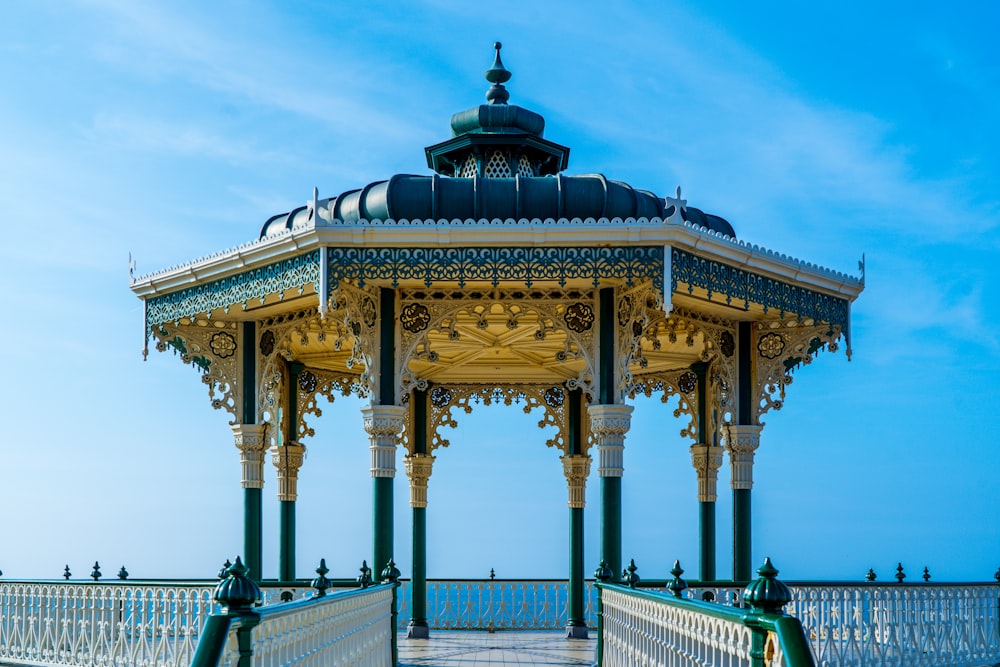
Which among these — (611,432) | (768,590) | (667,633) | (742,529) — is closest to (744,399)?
(742,529)

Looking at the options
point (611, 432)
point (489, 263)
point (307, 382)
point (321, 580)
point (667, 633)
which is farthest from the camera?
point (307, 382)

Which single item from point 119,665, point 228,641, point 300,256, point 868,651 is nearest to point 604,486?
point 868,651

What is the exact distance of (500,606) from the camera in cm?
1695

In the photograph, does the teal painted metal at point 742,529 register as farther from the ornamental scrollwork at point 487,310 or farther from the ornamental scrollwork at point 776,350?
the ornamental scrollwork at point 487,310

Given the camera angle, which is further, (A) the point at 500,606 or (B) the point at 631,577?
(A) the point at 500,606

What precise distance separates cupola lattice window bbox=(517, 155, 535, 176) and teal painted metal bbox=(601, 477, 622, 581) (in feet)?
13.8

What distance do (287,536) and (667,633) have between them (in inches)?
369

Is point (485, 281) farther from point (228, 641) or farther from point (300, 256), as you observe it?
point (228, 641)

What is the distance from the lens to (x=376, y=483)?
40.5ft

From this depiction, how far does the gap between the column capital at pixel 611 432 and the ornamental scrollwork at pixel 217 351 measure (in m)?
4.53

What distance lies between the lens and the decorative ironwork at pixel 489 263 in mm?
11719

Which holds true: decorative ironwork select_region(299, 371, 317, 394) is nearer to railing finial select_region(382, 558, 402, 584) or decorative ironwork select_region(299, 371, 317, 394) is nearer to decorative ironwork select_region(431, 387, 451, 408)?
decorative ironwork select_region(431, 387, 451, 408)

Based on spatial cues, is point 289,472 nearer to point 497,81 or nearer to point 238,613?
point 497,81

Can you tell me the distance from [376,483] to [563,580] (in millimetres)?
5647
